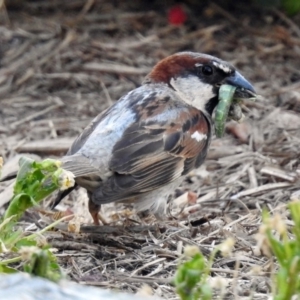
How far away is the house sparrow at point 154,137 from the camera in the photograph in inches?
160

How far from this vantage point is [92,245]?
12.7 feet

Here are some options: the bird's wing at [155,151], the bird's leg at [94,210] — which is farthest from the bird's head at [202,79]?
the bird's leg at [94,210]

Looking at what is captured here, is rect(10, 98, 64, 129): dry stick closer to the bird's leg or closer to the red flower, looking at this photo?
the red flower

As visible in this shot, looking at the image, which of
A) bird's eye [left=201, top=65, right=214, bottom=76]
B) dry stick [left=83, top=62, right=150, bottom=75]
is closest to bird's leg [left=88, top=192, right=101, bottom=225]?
bird's eye [left=201, top=65, right=214, bottom=76]

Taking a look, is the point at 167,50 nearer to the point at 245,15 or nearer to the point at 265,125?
the point at 245,15

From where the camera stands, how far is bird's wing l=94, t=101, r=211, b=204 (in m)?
4.04

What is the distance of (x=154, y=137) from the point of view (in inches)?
167

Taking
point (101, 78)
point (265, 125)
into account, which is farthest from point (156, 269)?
point (101, 78)

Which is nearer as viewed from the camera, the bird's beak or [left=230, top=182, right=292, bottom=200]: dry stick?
the bird's beak

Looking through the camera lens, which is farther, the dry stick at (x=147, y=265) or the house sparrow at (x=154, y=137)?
the house sparrow at (x=154, y=137)

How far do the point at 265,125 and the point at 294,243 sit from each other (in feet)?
11.0

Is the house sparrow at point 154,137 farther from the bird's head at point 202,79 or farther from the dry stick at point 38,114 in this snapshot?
the dry stick at point 38,114

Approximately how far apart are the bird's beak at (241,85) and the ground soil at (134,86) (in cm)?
29

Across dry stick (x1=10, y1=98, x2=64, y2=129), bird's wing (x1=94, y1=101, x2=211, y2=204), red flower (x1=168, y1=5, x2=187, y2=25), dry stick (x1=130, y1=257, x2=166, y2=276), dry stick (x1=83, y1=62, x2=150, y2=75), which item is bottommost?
dry stick (x1=10, y1=98, x2=64, y2=129)
